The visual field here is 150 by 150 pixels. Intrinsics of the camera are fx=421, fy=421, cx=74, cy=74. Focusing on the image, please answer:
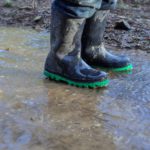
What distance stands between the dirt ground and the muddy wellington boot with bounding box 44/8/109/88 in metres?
0.87

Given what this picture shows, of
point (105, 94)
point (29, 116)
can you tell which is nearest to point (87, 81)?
point (105, 94)

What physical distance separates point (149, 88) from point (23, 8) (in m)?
2.40

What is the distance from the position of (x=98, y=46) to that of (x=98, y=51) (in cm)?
3

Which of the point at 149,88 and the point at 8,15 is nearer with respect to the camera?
the point at 149,88

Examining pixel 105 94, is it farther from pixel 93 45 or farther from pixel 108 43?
pixel 108 43

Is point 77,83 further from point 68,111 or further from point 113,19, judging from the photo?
point 113,19

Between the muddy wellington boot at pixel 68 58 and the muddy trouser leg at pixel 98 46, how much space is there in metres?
0.19

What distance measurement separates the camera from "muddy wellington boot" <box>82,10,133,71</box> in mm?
2393

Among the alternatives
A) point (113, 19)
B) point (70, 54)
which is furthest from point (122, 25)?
point (70, 54)

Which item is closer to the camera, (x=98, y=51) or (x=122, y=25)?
(x=98, y=51)

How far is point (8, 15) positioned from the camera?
13.0 ft

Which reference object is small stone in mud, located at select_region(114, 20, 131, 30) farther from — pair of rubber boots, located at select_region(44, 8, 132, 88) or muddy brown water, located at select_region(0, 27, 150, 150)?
pair of rubber boots, located at select_region(44, 8, 132, 88)

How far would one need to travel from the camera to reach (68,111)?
1825 millimetres

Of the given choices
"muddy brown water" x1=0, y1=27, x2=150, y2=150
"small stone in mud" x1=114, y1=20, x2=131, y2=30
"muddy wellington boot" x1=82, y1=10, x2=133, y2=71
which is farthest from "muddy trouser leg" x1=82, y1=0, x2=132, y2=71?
"small stone in mud" x1=114, y1=20, x2=131, y2=30
